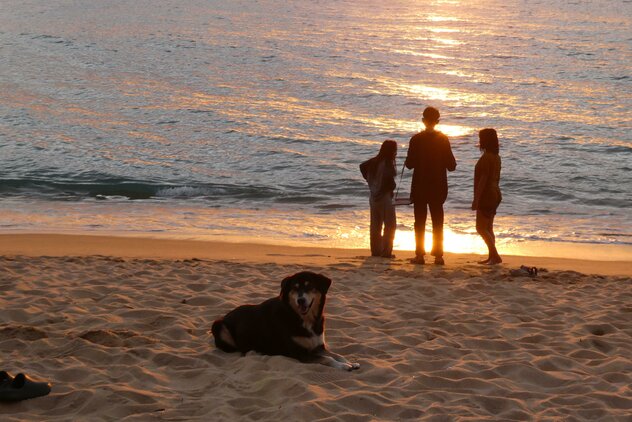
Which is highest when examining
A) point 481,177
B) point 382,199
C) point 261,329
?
point 481,177

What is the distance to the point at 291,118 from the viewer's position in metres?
29.7

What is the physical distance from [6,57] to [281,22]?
19.2 metres

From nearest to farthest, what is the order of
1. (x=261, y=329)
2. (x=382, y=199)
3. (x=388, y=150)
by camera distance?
(x=261, y=329) → (x=388, y=150) → (x=382, y=199)

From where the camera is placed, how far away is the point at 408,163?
35.6ft

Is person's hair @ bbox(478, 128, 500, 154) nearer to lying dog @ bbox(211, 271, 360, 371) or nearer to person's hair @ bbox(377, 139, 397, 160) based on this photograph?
person's hair @ bbox(377, 139, 397, 160)

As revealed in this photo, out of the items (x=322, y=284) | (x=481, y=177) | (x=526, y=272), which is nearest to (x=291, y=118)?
(x=481, y=177)

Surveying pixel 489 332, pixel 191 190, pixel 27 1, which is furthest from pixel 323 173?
pixel 27 1

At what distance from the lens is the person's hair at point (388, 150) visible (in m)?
11.1

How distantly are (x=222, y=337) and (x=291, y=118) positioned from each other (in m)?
23.2

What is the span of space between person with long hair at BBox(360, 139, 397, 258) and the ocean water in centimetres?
187

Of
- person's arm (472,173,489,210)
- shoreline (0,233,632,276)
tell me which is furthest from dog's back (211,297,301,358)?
person's arm (472,173,489,210)

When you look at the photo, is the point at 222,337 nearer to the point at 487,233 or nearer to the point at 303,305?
the point at 303,305

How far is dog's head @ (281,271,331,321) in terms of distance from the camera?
6105 mm

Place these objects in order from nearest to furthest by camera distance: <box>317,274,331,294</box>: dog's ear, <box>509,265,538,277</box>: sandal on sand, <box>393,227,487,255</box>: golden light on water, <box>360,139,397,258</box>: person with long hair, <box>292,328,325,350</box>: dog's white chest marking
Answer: <box>317,274,331,294</box>: dog's ear < <box>292,328,325,350</box>: dog's white chest marking < <box>509,265,538,277</box>: sandal on sand < <box>360,139,397,258</box>: person with long hair < <box>393,227,487,255</box>: golden light on water
